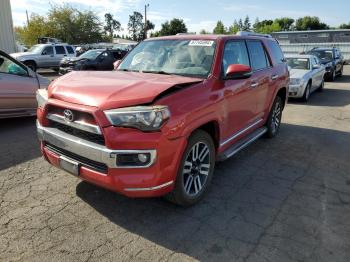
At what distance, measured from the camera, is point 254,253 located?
302 centimetres

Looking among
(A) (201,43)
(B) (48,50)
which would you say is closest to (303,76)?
(A) (201,43)

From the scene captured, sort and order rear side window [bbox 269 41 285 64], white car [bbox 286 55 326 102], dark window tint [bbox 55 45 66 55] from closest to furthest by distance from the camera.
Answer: rear side window [bbox 269 41 285 64], white car [bbox 286 55 326 102], dark window tint [bbox 55 45 66 55]

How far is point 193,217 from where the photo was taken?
141 inches

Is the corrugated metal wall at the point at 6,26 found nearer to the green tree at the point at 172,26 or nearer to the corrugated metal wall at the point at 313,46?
the corrugated metal wall at the point at 313,46

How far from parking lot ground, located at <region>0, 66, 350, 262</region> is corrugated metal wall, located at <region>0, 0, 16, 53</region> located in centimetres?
1707

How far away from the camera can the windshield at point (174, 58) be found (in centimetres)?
422

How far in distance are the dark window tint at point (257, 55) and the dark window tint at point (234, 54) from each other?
236 mm

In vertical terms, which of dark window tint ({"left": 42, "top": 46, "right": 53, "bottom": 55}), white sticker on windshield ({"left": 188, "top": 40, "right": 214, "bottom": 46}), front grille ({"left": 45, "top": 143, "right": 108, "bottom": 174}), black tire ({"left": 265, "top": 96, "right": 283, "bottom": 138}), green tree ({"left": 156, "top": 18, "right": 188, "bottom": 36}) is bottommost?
black tire ({"left": 265, "top": 96, "right": 283, "bottom": 138})

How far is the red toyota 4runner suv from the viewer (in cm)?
305

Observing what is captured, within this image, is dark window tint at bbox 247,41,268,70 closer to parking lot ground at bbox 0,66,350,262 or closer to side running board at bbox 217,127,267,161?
side running board at bbox 217,127,267,161

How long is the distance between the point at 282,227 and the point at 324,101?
9214 mm

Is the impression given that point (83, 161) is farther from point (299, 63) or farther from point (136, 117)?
point (299, 63)

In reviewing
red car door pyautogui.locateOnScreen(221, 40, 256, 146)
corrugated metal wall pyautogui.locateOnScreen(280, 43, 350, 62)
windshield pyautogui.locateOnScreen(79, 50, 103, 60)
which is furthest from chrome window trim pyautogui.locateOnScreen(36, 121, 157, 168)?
corrugated metal wall pyautogui.locateOnScreen(280, 43, 350, 62)

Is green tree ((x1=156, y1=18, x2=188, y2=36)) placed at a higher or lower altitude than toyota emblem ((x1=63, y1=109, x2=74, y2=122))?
higher
